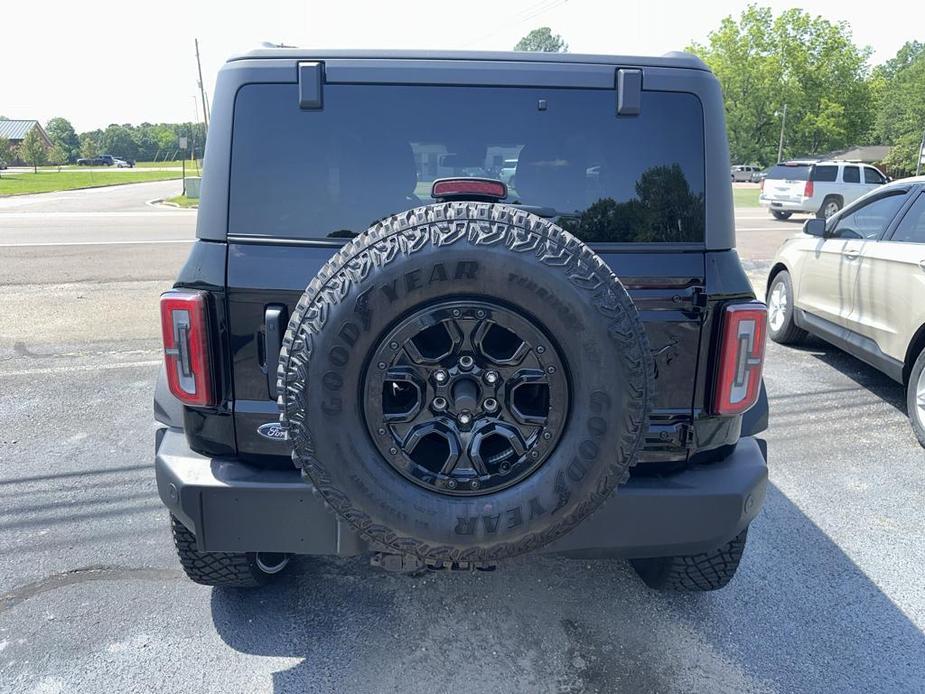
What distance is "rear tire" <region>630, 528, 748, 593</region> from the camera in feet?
8.88

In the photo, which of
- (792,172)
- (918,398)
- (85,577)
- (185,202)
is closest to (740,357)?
(85,577)

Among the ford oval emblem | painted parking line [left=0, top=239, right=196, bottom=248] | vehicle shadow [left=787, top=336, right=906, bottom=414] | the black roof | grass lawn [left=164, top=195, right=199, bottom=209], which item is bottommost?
vehicle shadow [left=787, top=336, right=906, bottom=414]

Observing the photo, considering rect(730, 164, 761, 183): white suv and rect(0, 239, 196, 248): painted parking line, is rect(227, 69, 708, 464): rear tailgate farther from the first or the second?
rect(730, 164, 761, 183): white suv

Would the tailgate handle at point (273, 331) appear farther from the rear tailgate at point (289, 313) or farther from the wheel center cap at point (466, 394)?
the wheel center cap at point (466, 394)

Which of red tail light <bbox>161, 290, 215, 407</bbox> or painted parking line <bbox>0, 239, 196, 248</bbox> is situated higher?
red tail light <bbox>161, 290, 215, 407</bbox>

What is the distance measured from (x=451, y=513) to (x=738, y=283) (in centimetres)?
122

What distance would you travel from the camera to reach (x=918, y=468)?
4211mm

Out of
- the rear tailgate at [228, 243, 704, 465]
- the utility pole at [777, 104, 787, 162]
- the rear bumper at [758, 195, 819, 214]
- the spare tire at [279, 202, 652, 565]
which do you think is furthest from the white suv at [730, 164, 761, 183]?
the spare tire at [279, 202, 652, 565]

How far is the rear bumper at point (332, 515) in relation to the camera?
220cm

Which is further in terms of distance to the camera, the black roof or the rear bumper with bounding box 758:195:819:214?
the rear bumper with bounding box 758:195:819:214

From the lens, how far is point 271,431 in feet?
7.39

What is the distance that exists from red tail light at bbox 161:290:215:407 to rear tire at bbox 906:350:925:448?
4375mm

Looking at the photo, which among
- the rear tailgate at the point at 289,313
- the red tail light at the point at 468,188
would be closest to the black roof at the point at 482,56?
the red tail light at the point at 468,188

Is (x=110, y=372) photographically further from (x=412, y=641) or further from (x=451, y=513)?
(x=451, y=513)
